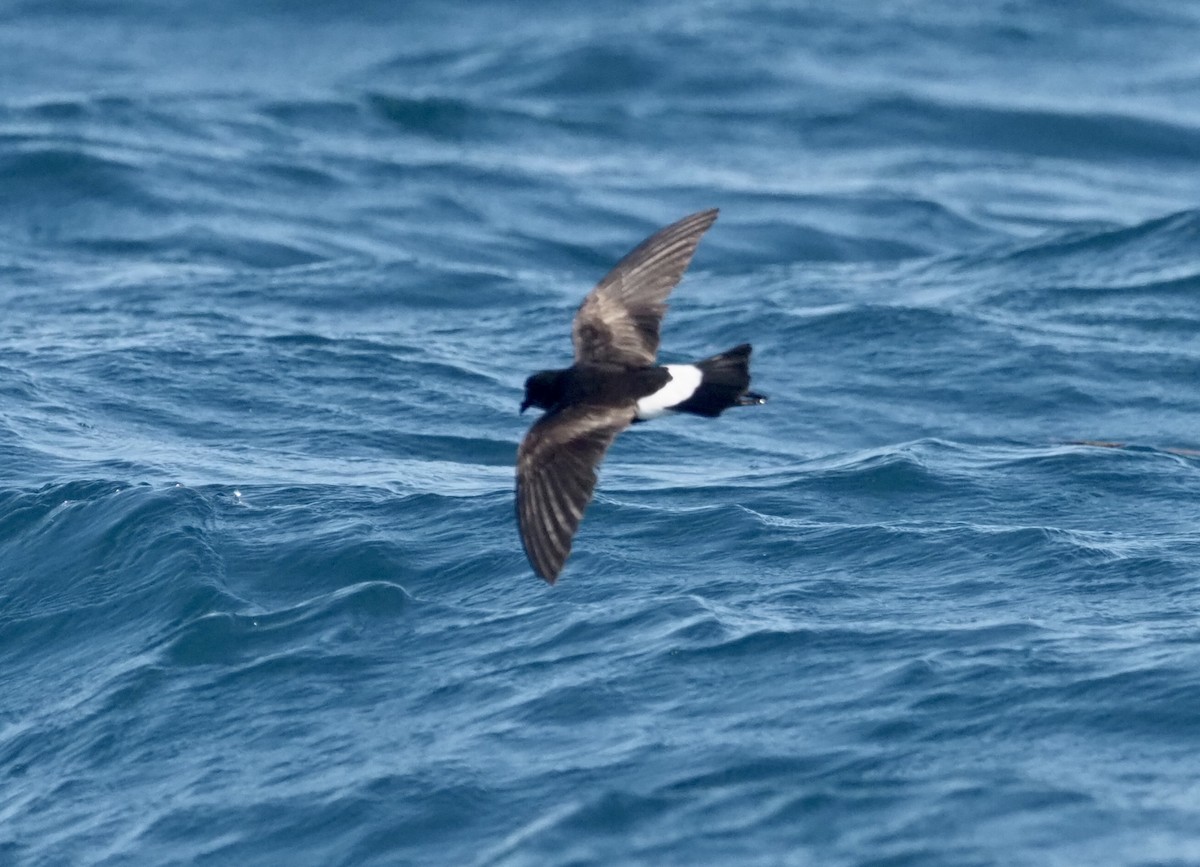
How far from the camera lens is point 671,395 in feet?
21.6

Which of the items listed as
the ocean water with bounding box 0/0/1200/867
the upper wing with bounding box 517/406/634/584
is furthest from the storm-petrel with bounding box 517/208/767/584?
the ocean water with bounding box 0/0/1200/867

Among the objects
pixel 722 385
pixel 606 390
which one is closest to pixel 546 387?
pixel 606 390

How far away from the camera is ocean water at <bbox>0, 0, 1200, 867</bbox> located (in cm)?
567

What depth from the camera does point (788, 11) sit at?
2127cm

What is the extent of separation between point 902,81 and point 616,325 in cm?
1265

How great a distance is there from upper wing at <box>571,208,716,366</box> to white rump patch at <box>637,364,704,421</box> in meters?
0.78

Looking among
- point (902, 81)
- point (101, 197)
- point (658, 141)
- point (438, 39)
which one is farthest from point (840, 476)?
point (438, 39)

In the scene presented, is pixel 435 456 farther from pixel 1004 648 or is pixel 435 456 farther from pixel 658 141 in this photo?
pixel 658 141

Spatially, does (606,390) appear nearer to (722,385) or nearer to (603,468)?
(722,385)

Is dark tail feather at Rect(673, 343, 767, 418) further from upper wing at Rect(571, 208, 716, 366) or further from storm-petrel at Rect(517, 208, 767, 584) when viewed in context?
upper wing at Rect(571, 208, 716, 366)

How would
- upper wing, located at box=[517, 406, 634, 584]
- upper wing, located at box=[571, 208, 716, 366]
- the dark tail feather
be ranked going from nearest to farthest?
upper wing, located at box=[517, 406, 634, 584] → the dark tail feather → upper wing, located at box=[571, 208, 716, 366]

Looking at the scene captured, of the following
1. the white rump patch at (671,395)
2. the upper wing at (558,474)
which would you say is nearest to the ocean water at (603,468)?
the upper wing at (558,474)

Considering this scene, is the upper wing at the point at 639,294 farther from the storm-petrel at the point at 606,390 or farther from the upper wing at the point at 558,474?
the upper wing at the point at 558,474

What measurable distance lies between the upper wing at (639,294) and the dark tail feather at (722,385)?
87cm
